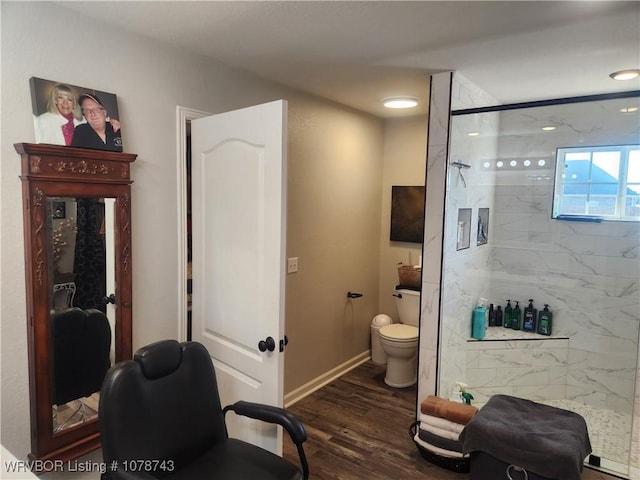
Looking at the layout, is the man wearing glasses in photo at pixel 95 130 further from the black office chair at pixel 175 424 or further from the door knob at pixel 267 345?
the door knob at pixel 267 345

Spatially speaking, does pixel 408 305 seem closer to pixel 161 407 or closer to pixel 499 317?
pixel 499 317

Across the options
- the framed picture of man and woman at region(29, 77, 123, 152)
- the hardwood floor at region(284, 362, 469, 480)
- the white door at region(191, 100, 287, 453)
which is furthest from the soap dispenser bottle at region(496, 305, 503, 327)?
the framed picture of man and woman at region(29, 77, 123, 152)

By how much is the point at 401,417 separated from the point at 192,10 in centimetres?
297

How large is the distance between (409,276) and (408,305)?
271 millimetres

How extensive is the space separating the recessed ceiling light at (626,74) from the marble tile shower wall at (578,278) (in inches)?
32.6

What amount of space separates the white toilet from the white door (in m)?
1.71

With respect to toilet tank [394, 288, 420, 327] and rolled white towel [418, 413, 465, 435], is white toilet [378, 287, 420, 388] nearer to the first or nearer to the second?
toilet tank [394, 288, 420, 327]

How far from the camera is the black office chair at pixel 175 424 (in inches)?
59.6

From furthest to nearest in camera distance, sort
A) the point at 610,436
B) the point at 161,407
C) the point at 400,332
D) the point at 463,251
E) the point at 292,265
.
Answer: the point at 400,332 → the point at 292,265 → the point at 463,251 → the point at 610,436 → the point at 161,407

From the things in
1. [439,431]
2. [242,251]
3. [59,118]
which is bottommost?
[439,431]

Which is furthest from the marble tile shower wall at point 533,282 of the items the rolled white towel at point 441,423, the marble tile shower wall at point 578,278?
the rolled white towel at point 441,423

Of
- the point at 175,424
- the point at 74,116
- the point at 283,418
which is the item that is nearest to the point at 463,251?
the point at 283,418

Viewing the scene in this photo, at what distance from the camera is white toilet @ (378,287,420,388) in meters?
3.56

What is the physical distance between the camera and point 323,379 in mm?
3686
